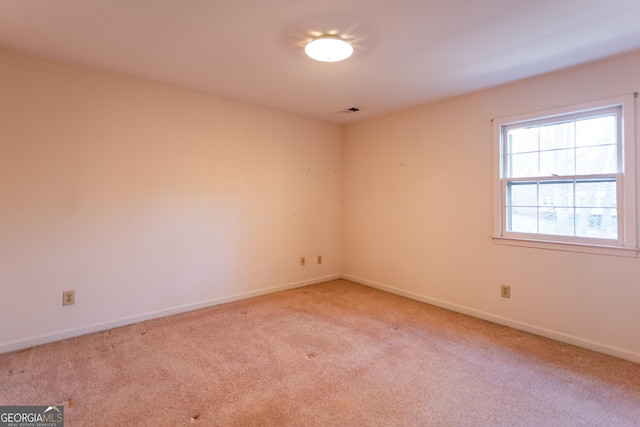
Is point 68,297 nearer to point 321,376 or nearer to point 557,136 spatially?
point 321,376

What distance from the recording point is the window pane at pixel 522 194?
9.67 ft

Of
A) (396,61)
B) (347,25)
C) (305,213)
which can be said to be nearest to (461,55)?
(396,61)

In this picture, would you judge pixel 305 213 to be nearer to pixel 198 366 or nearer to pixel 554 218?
pixel 198 366

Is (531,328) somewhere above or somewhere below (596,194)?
below

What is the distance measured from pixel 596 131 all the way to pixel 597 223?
746mm

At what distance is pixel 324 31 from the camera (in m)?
2.16

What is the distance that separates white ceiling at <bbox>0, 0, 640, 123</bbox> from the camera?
190 cm

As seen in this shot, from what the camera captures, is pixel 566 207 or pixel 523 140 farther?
pixel 523 140

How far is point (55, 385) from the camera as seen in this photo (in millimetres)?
2016

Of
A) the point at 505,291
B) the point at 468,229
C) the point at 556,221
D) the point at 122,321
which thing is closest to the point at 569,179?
the point at 556,221

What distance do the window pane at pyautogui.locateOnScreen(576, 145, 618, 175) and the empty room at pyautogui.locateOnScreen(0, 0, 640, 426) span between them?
0.02 metres

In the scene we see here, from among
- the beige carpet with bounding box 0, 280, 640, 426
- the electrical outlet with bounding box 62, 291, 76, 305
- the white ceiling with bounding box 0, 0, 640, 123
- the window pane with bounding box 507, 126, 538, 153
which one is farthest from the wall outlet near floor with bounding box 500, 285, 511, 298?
the electrical outlet with bounding box 62, 291, 76, 305

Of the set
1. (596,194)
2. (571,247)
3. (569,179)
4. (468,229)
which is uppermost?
(569,179)

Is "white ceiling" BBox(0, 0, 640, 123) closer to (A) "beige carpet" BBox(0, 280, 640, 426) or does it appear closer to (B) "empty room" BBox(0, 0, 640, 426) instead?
(B) "empty room" BBox(0, 0, 640, 426)
